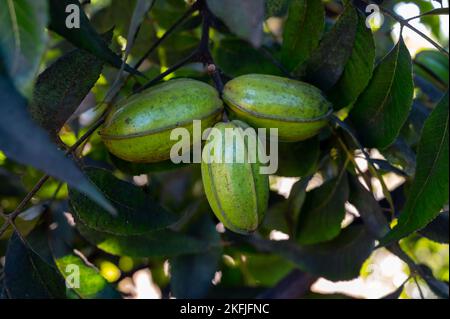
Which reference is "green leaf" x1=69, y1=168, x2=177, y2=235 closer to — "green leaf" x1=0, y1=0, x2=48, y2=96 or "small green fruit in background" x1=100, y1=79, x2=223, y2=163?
"small green fruit in background" x1=100, y1=79, x2=223, y2=163

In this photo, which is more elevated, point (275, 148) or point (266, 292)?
point (275, 148)

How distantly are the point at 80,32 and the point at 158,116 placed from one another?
17 centimetres

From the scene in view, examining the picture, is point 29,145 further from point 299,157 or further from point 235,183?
point 299,157

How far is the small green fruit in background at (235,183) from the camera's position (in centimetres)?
100

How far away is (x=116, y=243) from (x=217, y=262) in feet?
0.90

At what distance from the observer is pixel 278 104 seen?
1.07 metres

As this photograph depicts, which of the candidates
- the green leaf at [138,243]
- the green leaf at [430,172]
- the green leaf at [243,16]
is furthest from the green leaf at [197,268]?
the green leaf at [243,16]

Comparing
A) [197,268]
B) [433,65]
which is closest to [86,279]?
[197,268]

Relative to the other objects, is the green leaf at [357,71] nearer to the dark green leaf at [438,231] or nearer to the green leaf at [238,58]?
the green leaf at [238,58]

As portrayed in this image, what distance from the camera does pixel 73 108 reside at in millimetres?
1121

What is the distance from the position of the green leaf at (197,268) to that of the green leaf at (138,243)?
0.11 meters

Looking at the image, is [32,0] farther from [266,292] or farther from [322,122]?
[266,292]
